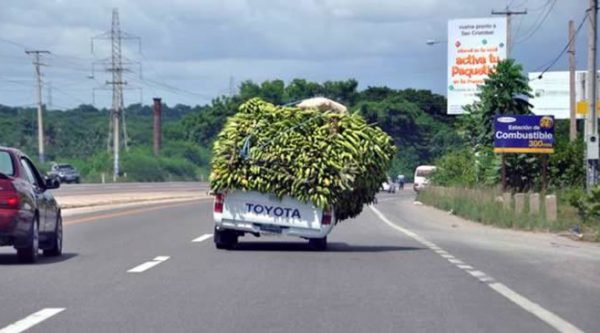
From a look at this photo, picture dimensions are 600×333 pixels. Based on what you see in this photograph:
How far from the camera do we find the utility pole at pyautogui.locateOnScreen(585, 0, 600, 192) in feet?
111

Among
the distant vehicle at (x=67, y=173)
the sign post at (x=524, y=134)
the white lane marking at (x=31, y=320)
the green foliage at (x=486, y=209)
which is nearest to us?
the white lane marking at (x=31, y=320)

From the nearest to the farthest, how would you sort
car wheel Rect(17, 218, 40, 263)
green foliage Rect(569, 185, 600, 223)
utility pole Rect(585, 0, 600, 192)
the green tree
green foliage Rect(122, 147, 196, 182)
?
car wheel Rect(17, 218, 40, 263)
green foliage Rect(569, 185, 600, 223)
utility pole Rect(585, 0, 600, 192)
the green tree
green foliage Rect(122, 147, 196, 182)

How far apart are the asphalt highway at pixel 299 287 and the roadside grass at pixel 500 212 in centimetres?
628

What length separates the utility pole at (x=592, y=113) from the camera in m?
33.9

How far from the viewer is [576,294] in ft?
47.9

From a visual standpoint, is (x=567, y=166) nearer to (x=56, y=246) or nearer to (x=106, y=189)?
(x=56, y=246)

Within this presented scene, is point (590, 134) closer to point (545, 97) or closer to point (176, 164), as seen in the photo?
point (545, 97)

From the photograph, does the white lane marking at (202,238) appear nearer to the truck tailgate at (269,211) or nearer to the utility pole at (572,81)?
the truck tailgate at (269,211)

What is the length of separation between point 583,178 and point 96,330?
3243cm

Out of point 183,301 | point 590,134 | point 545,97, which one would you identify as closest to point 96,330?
point 183,301

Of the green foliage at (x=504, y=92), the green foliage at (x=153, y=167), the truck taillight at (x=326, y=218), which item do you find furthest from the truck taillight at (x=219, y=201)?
the green foliage at (x=153, y=167)

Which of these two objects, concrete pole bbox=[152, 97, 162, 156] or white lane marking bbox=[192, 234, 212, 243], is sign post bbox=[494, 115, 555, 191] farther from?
concrete pole bbox=[152, 97, 162, 156]

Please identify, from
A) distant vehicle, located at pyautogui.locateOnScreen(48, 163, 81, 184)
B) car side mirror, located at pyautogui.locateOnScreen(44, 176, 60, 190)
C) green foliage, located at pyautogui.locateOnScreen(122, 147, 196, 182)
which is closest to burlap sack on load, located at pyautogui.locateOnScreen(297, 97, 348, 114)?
car side mirror, located at pyautogui.locateOnScreen(44, 176, 60, 190)

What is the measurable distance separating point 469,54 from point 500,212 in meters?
29.2
